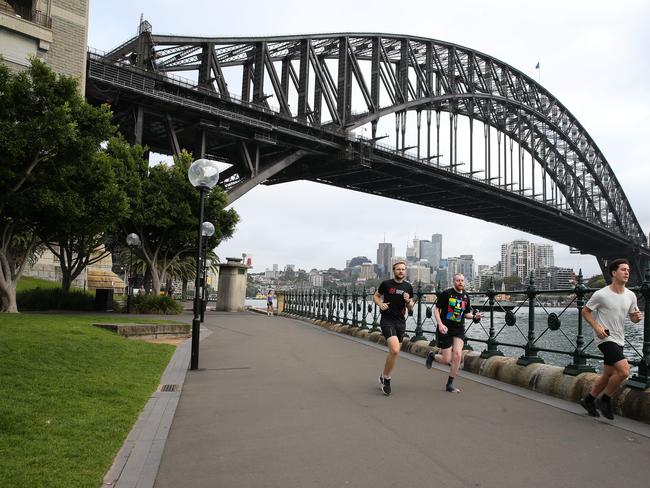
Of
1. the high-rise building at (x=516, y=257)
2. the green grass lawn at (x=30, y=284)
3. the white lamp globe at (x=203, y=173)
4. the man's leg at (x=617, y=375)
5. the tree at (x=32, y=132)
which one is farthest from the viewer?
the high-rise building at (x=516, y=257)

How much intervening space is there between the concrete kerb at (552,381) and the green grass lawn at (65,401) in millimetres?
4929

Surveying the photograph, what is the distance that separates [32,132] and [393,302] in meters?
11.8

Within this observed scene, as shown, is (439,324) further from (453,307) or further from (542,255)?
(542,255)

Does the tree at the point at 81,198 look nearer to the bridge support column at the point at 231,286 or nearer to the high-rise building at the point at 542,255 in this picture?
the bridge support column at the point at 231,286

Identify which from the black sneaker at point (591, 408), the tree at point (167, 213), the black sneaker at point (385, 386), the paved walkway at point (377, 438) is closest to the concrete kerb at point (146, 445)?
the paved walkway at point (377, 438)

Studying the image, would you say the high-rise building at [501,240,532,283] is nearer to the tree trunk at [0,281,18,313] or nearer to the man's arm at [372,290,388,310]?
the tree trunk at [0,281,18,313]

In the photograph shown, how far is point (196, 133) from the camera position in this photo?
3922 centimetres

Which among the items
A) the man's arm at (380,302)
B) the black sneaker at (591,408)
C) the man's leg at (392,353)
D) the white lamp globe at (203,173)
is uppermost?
the white lamp globe at (203,173)

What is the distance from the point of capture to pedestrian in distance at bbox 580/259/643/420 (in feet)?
17.5

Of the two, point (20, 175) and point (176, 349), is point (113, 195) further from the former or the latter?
point (176, 349)

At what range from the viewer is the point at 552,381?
6.93m

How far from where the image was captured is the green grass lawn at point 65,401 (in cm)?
375

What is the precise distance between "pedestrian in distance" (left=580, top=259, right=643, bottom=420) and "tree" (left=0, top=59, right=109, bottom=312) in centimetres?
1374

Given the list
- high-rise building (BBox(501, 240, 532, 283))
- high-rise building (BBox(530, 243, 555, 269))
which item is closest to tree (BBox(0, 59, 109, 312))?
high-rise building (BBox(501, 240, 532, 283))
